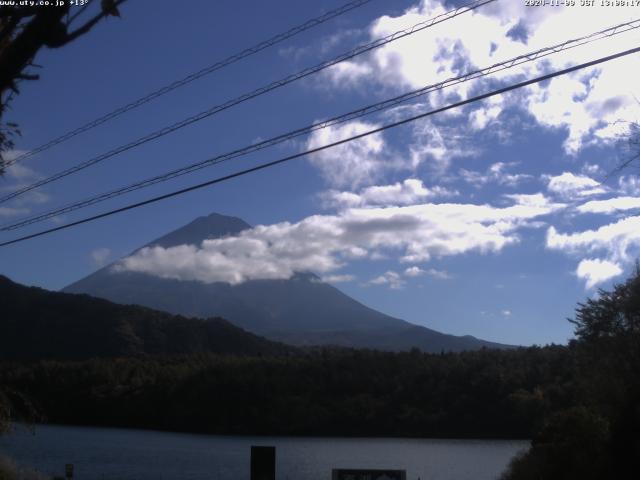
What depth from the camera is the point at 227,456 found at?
59.0m

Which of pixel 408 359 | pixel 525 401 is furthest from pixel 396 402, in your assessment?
pixel 525 401

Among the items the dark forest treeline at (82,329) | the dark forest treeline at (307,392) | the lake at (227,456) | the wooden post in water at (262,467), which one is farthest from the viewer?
the dark forest treeline at (82,329)

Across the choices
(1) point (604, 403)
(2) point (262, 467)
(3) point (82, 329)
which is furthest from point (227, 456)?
(3) point (82, 329)

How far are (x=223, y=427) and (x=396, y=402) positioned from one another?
2019 centimetres

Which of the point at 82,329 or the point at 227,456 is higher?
the point at 82,329

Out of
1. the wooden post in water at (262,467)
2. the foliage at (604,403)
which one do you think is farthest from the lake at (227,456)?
the wooden post in water at (262,467)

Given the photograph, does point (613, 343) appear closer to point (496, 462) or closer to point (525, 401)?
point (496, 462)

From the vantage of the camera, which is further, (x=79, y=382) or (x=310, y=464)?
(x=79, y=382)

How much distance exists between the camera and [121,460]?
52031 millimetres

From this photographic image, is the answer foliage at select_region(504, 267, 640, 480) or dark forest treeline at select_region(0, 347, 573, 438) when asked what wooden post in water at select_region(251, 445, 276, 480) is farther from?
dark forest treeline at select_region(0, 347, 573, 438)

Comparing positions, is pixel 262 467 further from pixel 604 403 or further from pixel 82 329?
pixel 82 329

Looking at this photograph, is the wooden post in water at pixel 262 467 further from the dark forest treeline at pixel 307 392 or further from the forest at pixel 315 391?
the dark forest treeline at pixel 307 392

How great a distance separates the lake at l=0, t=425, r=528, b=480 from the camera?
4656 centimetres

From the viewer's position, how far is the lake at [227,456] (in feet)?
153
